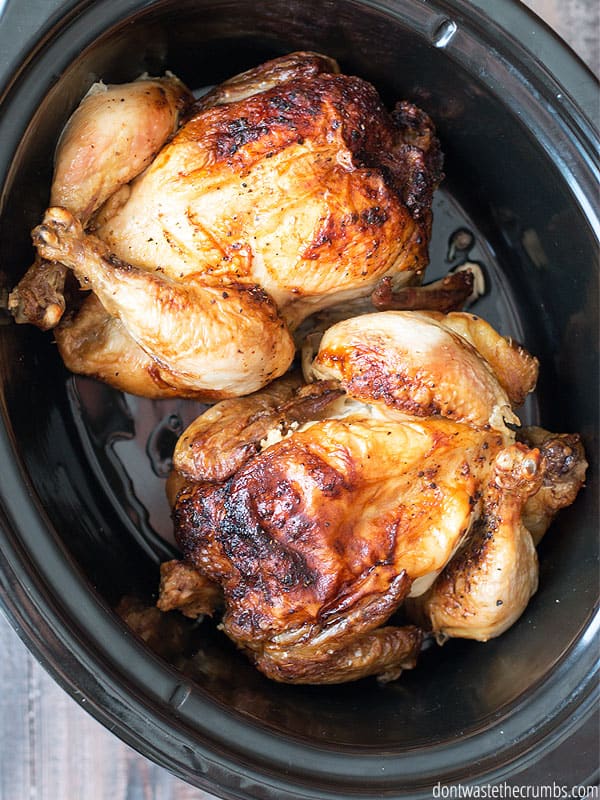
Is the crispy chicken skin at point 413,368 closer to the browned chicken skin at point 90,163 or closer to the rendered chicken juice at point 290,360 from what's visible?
the rendered chicken juice at point 290,360

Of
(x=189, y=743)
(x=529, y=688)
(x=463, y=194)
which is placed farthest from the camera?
(x=463, y=194)

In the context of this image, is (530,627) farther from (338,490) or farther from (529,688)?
(338,490)

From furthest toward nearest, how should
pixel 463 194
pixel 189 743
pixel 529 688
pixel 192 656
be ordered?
pixel 463 194 < pixel 192 656 < pixel 529 688 < pixel 189 743

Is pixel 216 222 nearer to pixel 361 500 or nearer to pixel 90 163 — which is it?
pixel 90 163

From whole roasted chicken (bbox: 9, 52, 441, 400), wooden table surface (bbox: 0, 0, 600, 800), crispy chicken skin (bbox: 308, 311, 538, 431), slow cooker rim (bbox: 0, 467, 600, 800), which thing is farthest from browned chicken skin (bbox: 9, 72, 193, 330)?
wooden table surface (bbox: 0, 0, 600, 800)

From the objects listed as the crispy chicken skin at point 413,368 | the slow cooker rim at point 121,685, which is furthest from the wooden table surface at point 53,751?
the crispy chicken skin at point 413,368

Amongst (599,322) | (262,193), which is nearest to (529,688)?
(599,322)

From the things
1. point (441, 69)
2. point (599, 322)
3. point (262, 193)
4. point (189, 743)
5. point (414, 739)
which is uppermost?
point (441, 69)
